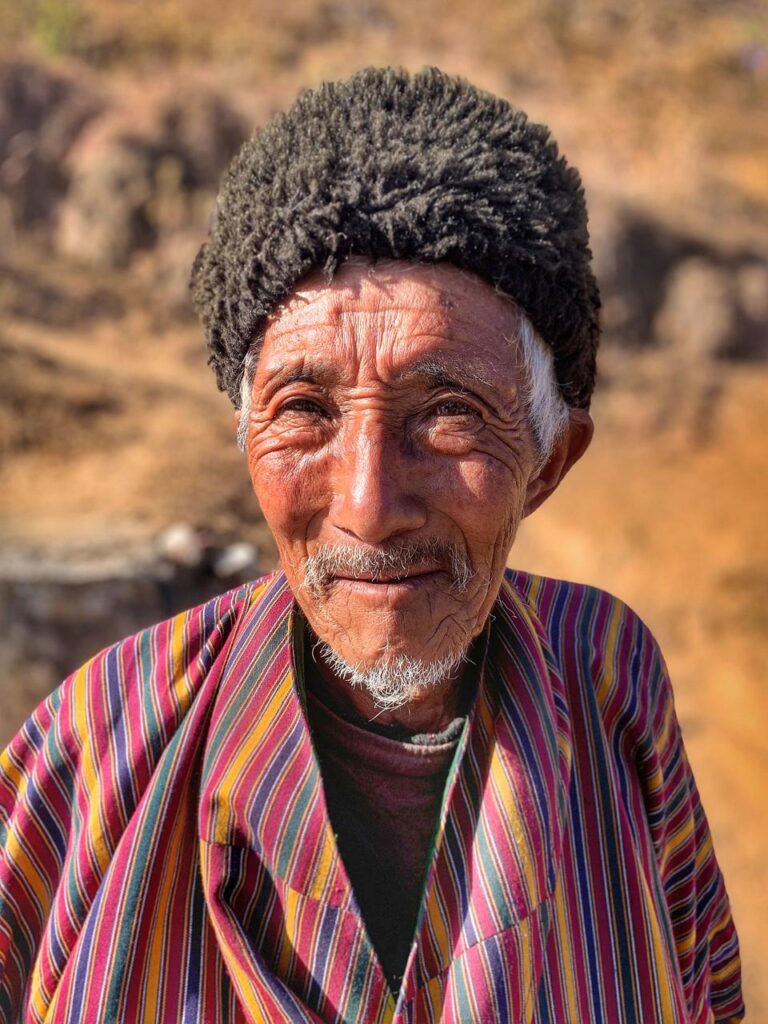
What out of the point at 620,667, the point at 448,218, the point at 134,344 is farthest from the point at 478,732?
the point at 134,344

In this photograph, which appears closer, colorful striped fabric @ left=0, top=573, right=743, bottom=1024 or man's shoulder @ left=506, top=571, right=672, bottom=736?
colorful striped fabric @ left=0, top=573, right=743, bottom=1024

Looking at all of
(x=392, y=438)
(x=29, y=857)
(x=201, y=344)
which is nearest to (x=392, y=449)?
(x=392, y=438)

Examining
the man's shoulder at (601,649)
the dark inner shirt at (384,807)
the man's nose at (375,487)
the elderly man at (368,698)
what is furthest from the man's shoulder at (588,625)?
the man's nose at (375,487)

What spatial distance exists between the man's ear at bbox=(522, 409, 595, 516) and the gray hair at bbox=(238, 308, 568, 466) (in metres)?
0.03

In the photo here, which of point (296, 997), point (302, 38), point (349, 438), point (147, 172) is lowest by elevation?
point (296, 997)

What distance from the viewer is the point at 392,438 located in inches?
52.1

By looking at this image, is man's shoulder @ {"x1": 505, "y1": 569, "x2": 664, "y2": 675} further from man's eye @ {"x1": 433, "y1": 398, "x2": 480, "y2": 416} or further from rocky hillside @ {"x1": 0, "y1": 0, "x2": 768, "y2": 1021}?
rocky hillside @ {"x1": 0, "y1": 0, "x2": 768, "y2": 1021}

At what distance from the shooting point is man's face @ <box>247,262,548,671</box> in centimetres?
130

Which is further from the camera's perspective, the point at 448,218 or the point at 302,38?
the point at 302,38

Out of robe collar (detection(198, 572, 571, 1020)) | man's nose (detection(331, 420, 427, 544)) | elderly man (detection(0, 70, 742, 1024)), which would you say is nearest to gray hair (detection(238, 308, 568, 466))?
elderly man (detection(0, 70, 742, 1024))

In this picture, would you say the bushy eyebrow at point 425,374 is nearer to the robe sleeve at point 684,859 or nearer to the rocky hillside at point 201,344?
the robe sleeve at point 684,859

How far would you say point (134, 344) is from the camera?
848cm

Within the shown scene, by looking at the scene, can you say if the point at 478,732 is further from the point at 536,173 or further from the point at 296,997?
the point at 536,173

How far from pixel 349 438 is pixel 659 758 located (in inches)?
30.9
